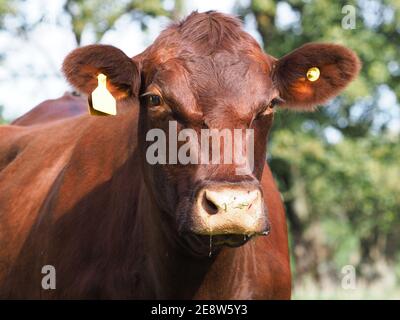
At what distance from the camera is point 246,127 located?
13.9ft

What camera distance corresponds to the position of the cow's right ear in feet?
15.4

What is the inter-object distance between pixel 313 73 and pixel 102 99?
1230mm

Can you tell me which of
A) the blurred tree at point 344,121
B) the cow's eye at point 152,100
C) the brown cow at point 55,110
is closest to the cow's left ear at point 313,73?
the cow's eye at point 152,100

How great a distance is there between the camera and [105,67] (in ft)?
15.6

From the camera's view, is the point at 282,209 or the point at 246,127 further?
the point at 282,209

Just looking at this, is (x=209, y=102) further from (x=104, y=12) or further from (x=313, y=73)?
(x=104, y=12)

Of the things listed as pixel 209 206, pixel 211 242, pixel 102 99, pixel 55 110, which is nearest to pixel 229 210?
pixel 209 206

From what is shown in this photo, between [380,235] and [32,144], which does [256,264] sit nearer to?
[32,144]

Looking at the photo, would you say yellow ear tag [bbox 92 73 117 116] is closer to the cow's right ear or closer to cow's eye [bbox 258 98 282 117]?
the cow's right ear

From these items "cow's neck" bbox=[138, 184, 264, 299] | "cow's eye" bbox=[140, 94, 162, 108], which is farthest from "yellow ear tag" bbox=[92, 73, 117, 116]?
"cow's neck" bbox=[138, 184, 264, 299]

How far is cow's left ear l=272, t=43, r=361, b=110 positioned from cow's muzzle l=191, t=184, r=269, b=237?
3.54 feet

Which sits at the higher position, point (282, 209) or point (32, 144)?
point (32, 144)
